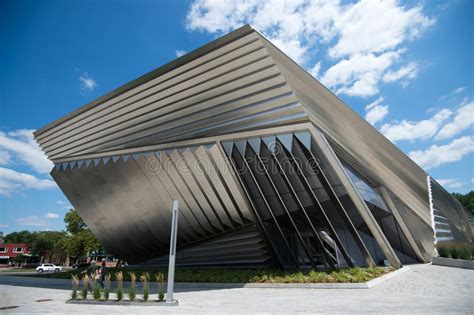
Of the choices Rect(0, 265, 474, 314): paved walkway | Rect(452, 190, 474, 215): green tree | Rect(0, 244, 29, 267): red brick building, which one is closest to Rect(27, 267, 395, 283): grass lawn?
Rect(0, 265, 474, 314): paved walkway

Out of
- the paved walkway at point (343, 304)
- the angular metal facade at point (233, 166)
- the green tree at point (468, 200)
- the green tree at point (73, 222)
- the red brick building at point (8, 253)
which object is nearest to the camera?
the paved walkway at point (343, 304)

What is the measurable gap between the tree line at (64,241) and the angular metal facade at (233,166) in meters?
33.7

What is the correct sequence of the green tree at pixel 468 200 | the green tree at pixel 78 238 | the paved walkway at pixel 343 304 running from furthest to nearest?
the green tree at pixel 468 200
the green tree at pixel 78 238
the paved walkway at pixel 343 304

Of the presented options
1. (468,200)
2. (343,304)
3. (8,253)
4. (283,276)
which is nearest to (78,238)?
(283,276)

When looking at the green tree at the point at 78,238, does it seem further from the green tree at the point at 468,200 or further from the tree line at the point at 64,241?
the green tree at the point at 468,200

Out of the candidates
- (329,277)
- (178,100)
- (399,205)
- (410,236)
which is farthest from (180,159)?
(410,236)

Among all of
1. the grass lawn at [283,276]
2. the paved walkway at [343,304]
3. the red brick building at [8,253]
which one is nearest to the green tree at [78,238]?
the grass lawn at [283,276]

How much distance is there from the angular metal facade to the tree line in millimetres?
33686

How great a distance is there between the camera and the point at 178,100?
14859 mm

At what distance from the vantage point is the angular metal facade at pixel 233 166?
13.9 metres

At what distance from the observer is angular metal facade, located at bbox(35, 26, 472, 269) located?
1391cm

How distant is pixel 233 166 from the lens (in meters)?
16.6

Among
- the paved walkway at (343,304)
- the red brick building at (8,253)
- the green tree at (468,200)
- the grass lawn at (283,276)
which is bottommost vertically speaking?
the paved walkway at (343,304)

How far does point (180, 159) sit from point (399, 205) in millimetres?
17520
